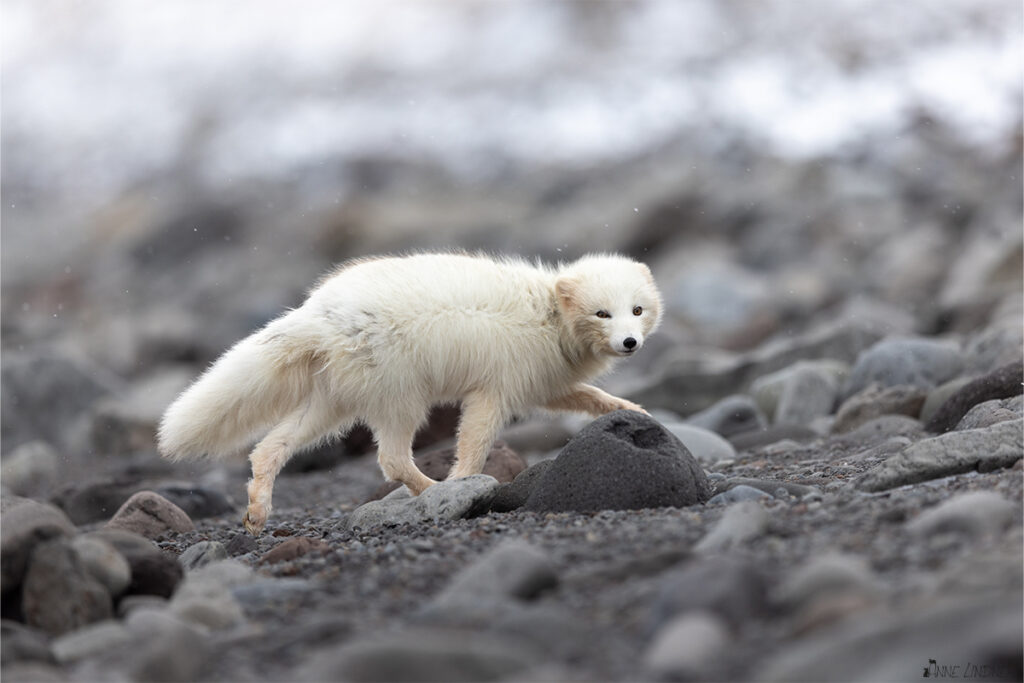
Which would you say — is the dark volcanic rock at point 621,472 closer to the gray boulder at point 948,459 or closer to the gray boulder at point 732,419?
the gray boulder at point 948,459

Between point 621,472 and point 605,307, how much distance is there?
1.64 metres

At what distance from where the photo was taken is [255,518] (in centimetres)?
618

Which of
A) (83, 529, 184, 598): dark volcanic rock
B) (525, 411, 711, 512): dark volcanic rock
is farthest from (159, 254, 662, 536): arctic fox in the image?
(83, 529, 184, 598): dark volcanic rock

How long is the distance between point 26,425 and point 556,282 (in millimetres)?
9139

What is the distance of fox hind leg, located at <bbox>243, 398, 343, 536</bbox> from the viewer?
20.4ft

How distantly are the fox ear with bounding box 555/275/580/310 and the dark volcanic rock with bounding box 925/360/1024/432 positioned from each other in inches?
97.9

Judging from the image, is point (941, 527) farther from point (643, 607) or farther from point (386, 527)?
point (386, 527)

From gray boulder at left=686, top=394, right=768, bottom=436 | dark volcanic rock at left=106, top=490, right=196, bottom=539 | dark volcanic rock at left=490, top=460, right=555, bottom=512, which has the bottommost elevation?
dark volcanic rock at left=106, top=490, right=196, bottom=539

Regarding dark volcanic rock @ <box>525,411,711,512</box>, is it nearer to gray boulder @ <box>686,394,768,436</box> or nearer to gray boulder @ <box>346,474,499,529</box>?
gray boulder @ <box>346,474,499,529</box>

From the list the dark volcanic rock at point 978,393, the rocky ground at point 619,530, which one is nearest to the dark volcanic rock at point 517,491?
the rocky ground at point 619,530

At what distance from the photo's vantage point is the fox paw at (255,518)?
6168 millimetres

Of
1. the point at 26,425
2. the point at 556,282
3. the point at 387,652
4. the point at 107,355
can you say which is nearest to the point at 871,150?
the point at 107,355

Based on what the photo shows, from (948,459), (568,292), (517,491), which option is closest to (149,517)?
(517,491)

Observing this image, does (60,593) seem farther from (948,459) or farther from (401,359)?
(948,459)
